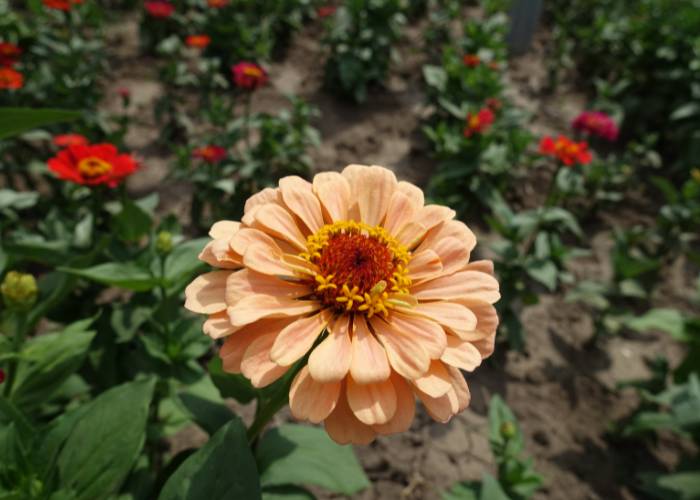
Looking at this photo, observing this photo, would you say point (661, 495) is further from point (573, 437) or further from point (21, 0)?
point (21, 0)

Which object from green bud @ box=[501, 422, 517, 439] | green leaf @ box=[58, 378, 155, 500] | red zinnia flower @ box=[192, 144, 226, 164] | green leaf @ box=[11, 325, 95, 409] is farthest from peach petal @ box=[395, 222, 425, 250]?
red zinnia flower @ box=[192, 144, 226, 164]

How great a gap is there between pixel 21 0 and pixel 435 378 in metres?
5.30

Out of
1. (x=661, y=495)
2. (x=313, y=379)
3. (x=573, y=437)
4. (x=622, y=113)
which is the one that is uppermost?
(x=313, y=379)

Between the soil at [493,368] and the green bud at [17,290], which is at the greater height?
the green bud at [17,290]

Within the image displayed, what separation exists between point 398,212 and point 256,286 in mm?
311

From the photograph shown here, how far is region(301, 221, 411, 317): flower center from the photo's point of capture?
0.83 meters

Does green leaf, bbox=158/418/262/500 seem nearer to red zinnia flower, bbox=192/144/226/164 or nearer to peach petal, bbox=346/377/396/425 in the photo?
peach petal, bbox=346/377/396/425

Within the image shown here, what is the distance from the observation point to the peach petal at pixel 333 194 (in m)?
0.92

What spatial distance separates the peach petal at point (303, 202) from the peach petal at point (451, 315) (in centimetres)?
23

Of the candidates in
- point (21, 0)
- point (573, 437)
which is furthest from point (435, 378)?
point (21, 0)

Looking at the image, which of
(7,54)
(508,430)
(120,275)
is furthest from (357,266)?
(7,54)

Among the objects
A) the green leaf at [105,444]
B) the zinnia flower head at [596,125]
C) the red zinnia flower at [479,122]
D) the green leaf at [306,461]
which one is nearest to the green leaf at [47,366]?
the green leaf at [105,444]

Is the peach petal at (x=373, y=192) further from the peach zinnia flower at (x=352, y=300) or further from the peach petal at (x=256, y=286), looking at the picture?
the peach petal at (x=256, y=286)

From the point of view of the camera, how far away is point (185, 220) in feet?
9.24
